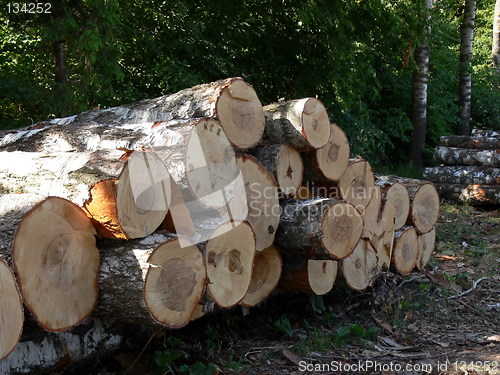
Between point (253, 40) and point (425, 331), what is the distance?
589 cm

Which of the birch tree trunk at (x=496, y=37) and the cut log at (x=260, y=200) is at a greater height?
the birch tree trunk at (x=496, y=37)

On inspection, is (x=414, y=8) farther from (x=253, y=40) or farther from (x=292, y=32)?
(x=253, y=40)

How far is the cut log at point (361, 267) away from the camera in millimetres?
4257

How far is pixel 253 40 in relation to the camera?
346 inches

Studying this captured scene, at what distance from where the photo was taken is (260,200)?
145 inches

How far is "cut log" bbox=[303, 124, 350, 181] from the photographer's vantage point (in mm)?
4160

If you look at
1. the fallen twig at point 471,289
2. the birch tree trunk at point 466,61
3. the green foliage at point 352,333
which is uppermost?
the birch tree trunk at point 466,61

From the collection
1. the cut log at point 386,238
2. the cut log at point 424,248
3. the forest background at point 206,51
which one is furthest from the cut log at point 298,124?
the forest background at point 206,51

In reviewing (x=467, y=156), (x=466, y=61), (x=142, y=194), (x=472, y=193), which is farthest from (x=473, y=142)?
(x=142, y=194)

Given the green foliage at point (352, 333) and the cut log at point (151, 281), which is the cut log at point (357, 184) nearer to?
the green foliage at point (352, 333)

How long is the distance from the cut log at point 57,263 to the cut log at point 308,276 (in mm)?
1567

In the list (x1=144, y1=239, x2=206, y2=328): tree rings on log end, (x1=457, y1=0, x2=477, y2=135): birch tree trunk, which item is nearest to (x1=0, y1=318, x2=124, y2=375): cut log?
(x1=144, y1=239, x2=206, y2=328): tree rings on log end

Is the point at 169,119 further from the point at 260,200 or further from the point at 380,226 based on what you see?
the point at 380,226

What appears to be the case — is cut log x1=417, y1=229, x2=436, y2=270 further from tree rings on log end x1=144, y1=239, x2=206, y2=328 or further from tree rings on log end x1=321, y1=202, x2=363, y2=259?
tree rings on log end x1=144, y1=239, x2=206, y2=328
